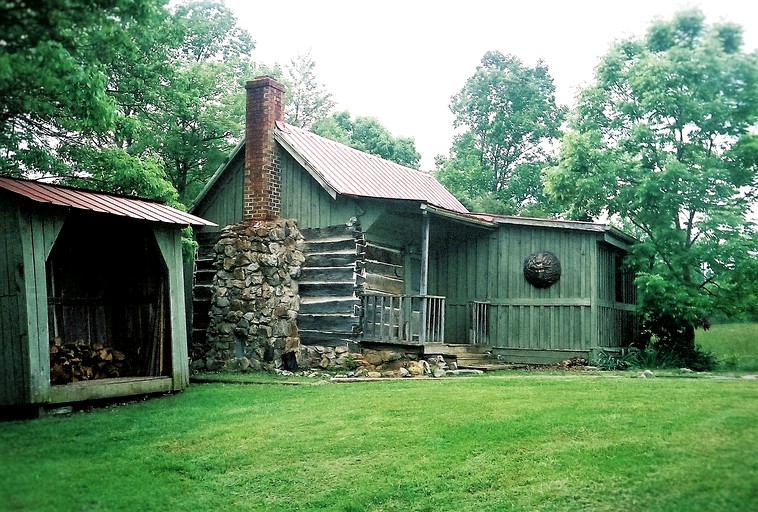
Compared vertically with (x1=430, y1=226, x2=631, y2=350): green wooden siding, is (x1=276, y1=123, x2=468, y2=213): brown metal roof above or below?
above

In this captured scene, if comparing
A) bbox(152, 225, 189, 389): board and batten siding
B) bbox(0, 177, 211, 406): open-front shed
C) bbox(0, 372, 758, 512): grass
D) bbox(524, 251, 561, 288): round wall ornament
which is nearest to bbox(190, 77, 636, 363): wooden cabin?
bbox(524, 251, 561, 288): round wall ornament

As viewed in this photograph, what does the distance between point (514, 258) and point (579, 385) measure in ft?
20.7

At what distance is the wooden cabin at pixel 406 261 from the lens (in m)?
15.6

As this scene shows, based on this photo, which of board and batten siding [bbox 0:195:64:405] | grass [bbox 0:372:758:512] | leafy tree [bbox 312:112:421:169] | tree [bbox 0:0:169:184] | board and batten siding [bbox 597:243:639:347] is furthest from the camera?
leafy tree [bbox 312:112:421:169]

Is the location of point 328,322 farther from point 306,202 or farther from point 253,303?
point 306,202

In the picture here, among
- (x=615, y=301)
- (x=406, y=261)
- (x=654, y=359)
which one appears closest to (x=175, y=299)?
(x=406, y=261)

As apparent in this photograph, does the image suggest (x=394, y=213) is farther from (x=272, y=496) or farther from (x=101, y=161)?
(x=272, y=496)

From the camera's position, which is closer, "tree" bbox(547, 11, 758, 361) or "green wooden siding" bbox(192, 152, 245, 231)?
"tree" bbox(547, 11, 758, 361)

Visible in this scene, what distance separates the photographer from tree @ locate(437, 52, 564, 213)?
2022cm

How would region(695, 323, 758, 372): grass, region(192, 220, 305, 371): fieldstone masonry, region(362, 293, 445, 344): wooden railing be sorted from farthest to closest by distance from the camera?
1. region(192, 220, 305, 371): fieldstone masonry
2. region(362, 293, 445, 344): wooden railing
3. region(695, 323, 758, 372): grass

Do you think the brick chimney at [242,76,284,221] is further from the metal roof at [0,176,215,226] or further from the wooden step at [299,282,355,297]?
the metal roof at [0,176,215,226]

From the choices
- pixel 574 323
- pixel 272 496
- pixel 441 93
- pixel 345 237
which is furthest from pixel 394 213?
pixel 272 496

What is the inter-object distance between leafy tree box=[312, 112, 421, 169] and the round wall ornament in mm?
18430

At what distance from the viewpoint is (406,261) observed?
57.5 feet
